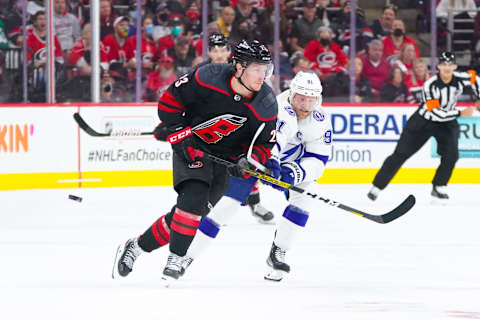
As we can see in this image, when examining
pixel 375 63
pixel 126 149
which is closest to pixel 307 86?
pixel 126 149

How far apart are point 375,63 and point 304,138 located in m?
5.42

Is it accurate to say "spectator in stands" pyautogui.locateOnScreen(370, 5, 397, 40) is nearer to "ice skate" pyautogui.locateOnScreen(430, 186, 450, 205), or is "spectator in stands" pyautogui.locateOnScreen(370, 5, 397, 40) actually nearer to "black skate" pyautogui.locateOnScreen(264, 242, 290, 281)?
"ice skate" pyautogui.locateOnScreen(430, 186, 450, 205)

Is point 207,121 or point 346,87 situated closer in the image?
point 207,121

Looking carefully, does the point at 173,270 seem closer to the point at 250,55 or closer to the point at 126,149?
the point at 250,55

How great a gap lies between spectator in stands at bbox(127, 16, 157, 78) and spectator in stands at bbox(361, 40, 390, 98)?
207cm

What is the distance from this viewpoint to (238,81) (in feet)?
12.8

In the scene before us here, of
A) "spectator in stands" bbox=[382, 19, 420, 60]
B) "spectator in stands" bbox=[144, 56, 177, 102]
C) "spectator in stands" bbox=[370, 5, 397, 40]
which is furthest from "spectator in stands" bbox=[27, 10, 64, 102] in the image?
"spectator in stands" bbox=[382, 19, 420, 60]

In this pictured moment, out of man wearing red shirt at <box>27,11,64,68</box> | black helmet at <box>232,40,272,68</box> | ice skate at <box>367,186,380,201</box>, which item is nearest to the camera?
black helmet at <box>232,40,272,68</box>

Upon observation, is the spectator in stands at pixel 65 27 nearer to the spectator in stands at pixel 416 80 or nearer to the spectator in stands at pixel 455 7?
the spectator in stands at pixel 416 80

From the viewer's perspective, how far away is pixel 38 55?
339 inches

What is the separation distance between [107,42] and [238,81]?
209 inches

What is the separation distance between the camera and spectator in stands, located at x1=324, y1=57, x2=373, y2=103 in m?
9.28

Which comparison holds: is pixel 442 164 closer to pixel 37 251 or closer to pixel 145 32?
pixel 145 32

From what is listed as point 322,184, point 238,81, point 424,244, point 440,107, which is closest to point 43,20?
point 322,184
